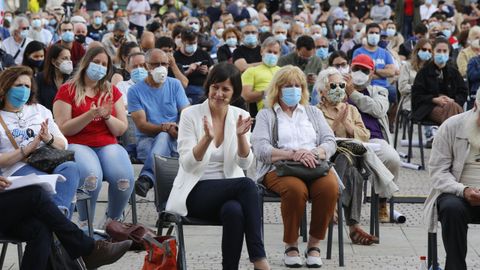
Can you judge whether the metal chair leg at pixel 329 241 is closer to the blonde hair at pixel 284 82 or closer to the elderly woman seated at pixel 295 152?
the elderly woman seated at pixel 295 152

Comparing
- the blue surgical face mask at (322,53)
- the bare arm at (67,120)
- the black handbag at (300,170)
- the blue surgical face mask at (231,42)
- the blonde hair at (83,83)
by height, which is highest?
the blonde hair at (83,83)

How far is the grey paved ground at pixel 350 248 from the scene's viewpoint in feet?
26.2

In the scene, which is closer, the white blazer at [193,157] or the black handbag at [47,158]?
the white blazer at [193,157]

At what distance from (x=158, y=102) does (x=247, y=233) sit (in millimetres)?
3040

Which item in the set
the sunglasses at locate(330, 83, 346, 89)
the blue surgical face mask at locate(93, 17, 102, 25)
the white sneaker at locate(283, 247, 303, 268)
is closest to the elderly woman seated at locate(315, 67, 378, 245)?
the sunglasses at locate(330, 83, 346, 89)

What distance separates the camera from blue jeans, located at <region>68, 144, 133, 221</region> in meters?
8.22

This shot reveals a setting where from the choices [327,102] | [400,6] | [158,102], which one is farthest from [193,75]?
[400,6]

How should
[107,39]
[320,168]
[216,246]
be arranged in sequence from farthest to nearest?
[107,39], [216,246], [320,168]

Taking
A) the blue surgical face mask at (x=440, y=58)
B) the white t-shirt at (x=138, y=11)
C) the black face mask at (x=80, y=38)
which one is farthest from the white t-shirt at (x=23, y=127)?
the white t-shirt at (x=138, y=11)

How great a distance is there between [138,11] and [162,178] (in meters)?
20.8

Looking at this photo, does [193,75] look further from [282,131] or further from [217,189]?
[217,189]

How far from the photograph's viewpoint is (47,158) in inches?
292

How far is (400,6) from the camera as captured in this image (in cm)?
2945

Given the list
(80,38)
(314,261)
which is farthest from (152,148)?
(80,38)
